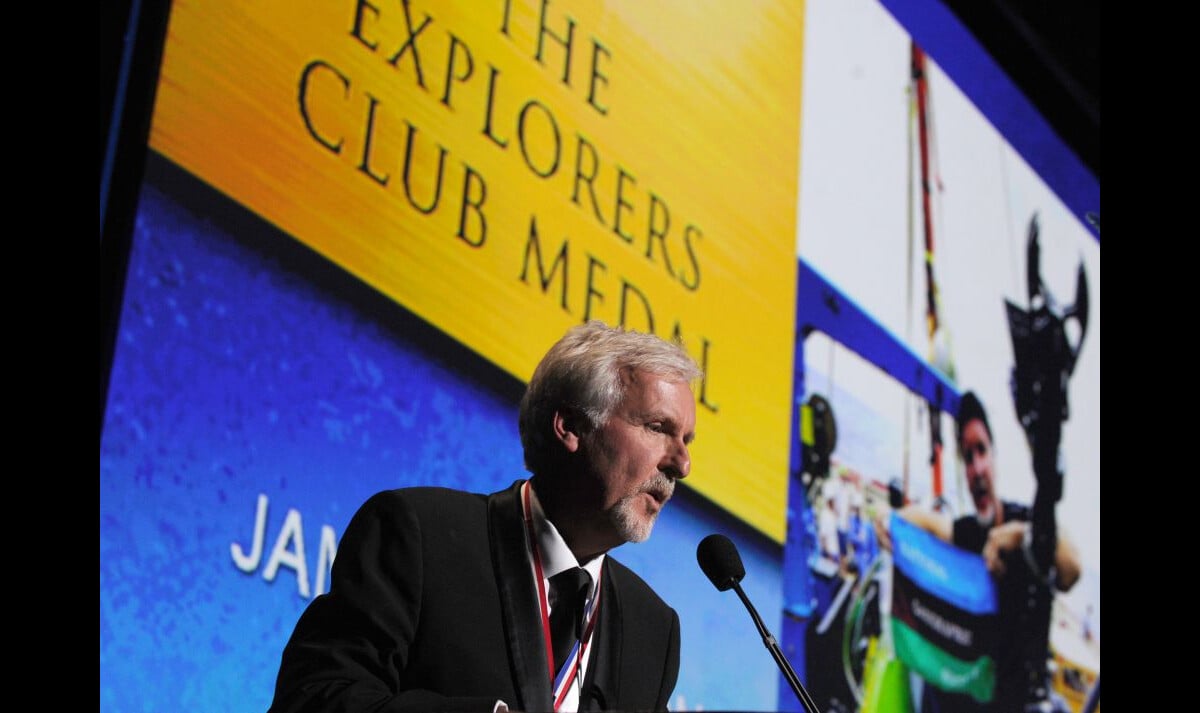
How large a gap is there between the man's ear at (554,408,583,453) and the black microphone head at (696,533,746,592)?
0.23m

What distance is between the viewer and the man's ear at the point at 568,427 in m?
2.02

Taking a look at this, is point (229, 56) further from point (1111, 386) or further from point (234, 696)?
point (1111, 386)

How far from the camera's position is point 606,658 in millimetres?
1963

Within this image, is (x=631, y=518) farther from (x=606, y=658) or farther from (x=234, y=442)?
(x=234, y=442)

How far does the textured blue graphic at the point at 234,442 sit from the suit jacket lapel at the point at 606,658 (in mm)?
580

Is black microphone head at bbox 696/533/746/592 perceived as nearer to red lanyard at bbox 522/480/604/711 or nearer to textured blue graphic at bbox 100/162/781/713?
red lanyard at bbox 522/480/604/711

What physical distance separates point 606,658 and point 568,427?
0.32 m

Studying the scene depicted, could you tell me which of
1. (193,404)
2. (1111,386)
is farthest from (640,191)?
(1111,386)

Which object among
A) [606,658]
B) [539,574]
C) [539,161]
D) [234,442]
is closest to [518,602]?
[539,574]

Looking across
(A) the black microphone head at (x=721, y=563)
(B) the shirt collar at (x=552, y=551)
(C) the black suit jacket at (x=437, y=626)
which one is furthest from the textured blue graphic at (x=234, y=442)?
(A) the black microphone head at (x=721, y=563)

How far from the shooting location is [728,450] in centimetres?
326

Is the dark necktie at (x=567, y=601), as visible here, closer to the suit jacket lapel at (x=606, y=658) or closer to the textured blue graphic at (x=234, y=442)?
the suit jacket lapel at (x=606, y=658)

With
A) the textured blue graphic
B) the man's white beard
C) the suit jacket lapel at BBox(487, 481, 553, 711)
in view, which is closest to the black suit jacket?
the suit jacket lapel at BBox(487, 481, 553, 711)

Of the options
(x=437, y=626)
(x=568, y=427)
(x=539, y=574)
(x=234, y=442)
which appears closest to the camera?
(x=437, y=626)
